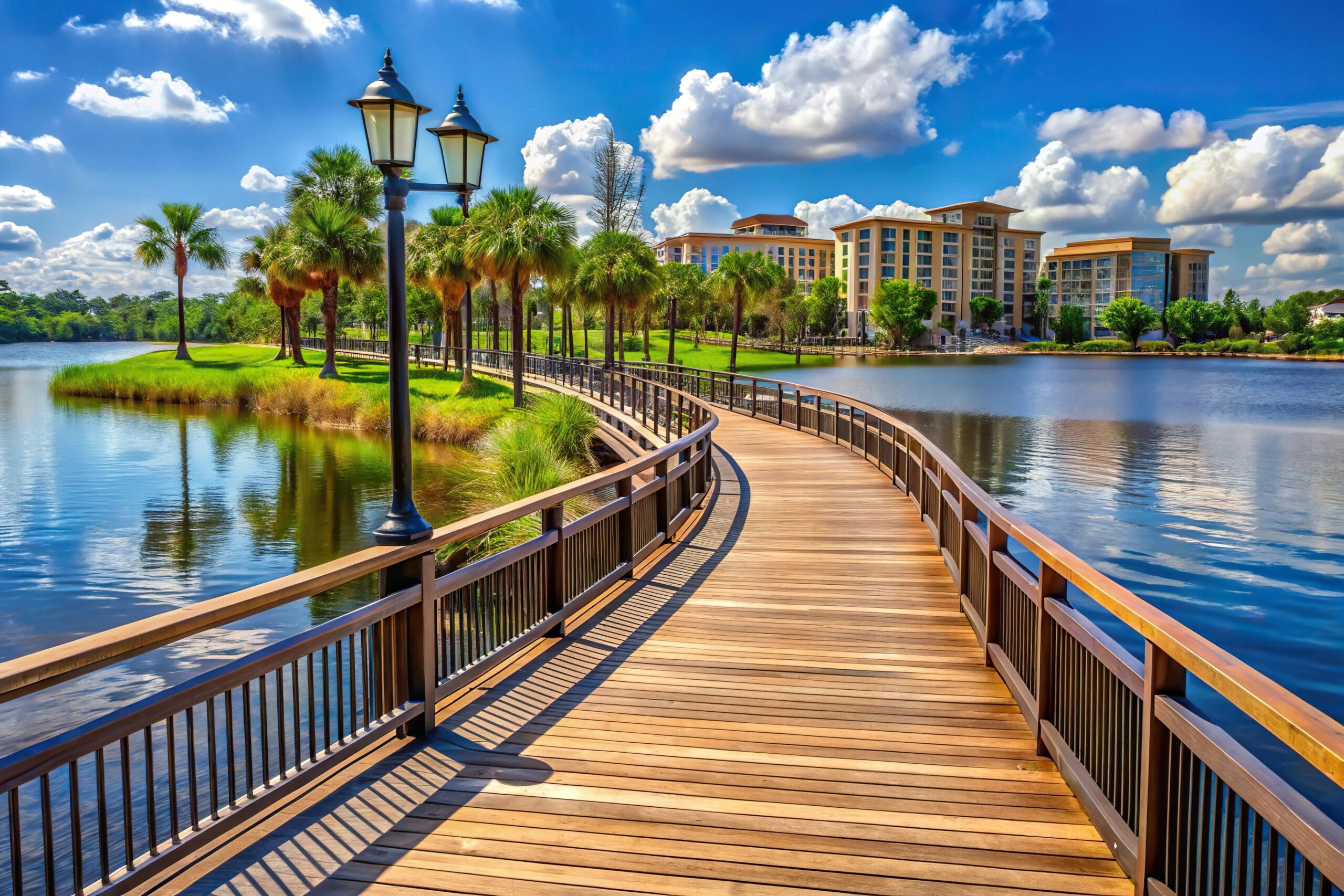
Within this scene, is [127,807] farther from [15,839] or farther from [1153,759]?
[1153,759]

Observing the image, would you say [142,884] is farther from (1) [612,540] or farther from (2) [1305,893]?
(1) [612,540]

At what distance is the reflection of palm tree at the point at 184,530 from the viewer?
16.3 m

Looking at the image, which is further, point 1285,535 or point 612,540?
point 1285,535

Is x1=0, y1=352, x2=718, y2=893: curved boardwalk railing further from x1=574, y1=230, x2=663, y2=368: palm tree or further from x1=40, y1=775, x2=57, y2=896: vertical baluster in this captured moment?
x1=574, y1=230, x2=663, y2=368: palm tree

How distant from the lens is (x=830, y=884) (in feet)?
10.1

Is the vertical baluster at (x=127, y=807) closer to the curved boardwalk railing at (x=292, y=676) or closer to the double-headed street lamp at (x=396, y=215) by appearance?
the curved boardwalk railing at (x=292, y=676)

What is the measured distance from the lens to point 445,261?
3997cm

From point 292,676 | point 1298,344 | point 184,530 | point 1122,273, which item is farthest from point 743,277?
point 1122,273

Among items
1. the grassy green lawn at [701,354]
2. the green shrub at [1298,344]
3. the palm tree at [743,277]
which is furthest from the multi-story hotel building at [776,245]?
the palm tree at [743,277]


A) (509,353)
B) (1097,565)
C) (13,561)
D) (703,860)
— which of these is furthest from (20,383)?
(703,860)

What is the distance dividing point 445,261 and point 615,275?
305 inches

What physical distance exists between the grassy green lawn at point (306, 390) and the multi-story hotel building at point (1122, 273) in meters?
139

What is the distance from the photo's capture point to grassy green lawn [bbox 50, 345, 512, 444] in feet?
107

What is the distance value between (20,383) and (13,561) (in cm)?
5330
